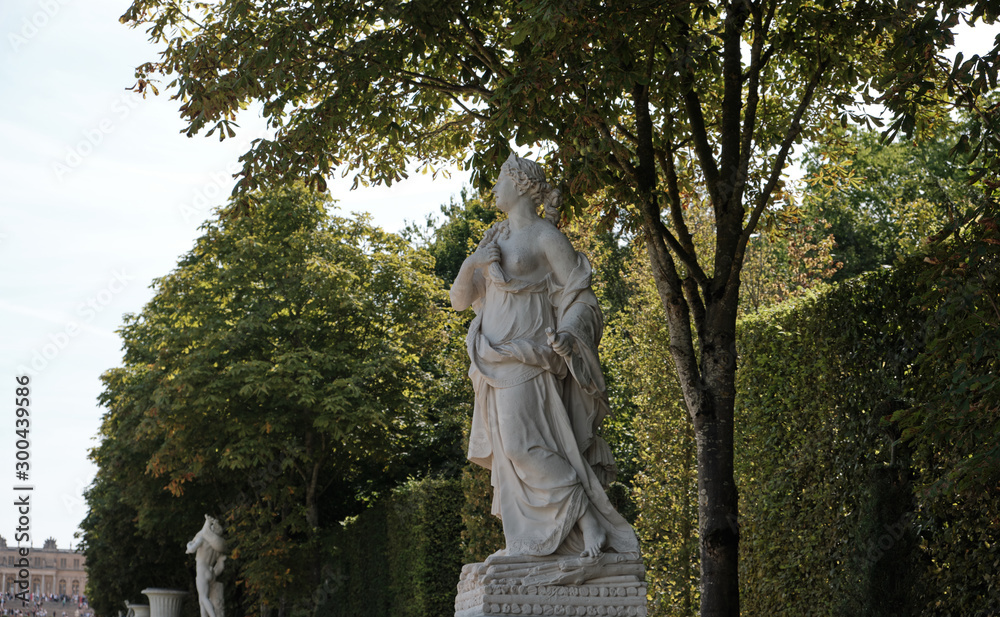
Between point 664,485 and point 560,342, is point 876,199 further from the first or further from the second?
point 560,342

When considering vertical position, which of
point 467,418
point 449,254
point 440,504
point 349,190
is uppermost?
point 449,254

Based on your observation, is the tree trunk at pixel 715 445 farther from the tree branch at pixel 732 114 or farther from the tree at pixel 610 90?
the tree branch at pixel 732 114

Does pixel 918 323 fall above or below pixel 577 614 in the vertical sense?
above

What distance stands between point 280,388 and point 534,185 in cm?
1492

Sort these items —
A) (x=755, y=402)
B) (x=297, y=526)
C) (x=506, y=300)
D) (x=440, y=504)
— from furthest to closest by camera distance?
(x=297, y=526)
(x=440, y=504)
(x=755, y=402)
(x=506, y=300)

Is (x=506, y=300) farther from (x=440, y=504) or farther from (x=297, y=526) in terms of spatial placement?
(x=297, y=526)

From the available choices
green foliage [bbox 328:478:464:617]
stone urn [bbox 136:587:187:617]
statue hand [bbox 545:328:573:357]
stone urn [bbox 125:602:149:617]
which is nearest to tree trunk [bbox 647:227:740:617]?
statue hand [bbox 545:328:573:357]

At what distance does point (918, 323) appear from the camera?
24.8 ft

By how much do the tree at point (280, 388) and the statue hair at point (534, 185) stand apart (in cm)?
1402

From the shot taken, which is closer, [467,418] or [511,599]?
[511,599]

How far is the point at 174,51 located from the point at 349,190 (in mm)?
2480

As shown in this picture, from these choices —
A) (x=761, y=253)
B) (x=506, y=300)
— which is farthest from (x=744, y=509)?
(x=761, y=253)

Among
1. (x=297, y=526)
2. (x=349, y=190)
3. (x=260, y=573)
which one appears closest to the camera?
(x=349, y=190)

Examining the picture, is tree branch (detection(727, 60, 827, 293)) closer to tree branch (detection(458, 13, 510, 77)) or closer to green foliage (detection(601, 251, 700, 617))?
tree branch (detection(458, 13, 510, 77))
